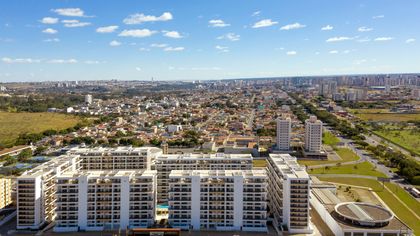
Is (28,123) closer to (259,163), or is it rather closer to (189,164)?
(259,163)

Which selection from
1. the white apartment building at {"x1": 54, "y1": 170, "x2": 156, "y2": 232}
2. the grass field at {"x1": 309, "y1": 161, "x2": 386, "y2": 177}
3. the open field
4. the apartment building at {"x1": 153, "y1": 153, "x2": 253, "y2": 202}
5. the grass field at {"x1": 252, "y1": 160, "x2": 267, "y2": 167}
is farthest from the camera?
the open field

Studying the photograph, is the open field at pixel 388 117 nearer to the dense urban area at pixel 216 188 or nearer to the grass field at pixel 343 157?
the dense urban area at pixel 216 188

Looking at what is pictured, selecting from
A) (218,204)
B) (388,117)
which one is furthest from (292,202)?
(388,117)

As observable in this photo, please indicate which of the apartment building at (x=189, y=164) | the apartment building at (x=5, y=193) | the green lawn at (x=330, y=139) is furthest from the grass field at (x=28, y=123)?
the green lawn at (x=330, y=139)

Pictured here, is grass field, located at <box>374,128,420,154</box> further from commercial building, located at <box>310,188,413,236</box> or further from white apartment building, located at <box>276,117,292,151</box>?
commercial building, located at <box>310,188,413,236</box>

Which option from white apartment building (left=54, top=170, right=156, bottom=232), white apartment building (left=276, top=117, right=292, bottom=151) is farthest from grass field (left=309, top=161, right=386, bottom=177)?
white apartment building (left=54, top=170, right=156, bottom=232)

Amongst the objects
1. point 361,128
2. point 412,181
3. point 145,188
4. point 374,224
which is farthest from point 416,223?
point 361,128
